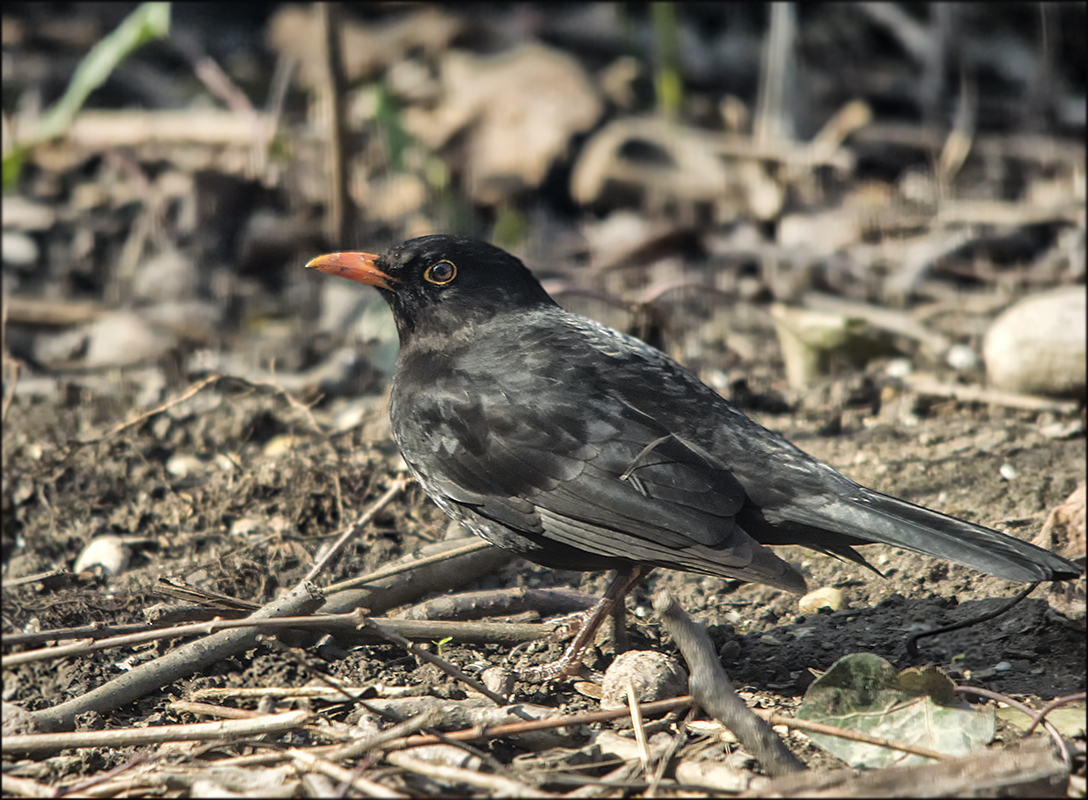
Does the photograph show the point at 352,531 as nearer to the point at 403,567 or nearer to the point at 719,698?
the point at 403,567

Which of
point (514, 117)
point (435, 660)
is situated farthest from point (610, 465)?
point (514, 117)

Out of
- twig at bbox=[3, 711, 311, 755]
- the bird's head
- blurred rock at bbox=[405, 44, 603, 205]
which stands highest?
blurred rock at bbox=[405, 44, 603, 205]

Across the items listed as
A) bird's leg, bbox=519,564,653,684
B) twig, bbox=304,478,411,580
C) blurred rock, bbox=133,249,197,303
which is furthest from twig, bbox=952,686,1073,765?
blurred rock, bbox=133,249,197,303

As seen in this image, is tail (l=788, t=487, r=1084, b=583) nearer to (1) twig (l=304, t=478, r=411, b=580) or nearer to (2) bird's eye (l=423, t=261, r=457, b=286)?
(1) twig (l=304, t=478, r=411, b=580)

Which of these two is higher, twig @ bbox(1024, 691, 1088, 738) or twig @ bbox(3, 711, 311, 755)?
twig @ bbox(1024, 691, 1088, 738)

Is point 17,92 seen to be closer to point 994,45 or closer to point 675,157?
point 675,157

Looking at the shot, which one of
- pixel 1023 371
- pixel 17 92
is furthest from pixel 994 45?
pixel 17 92
